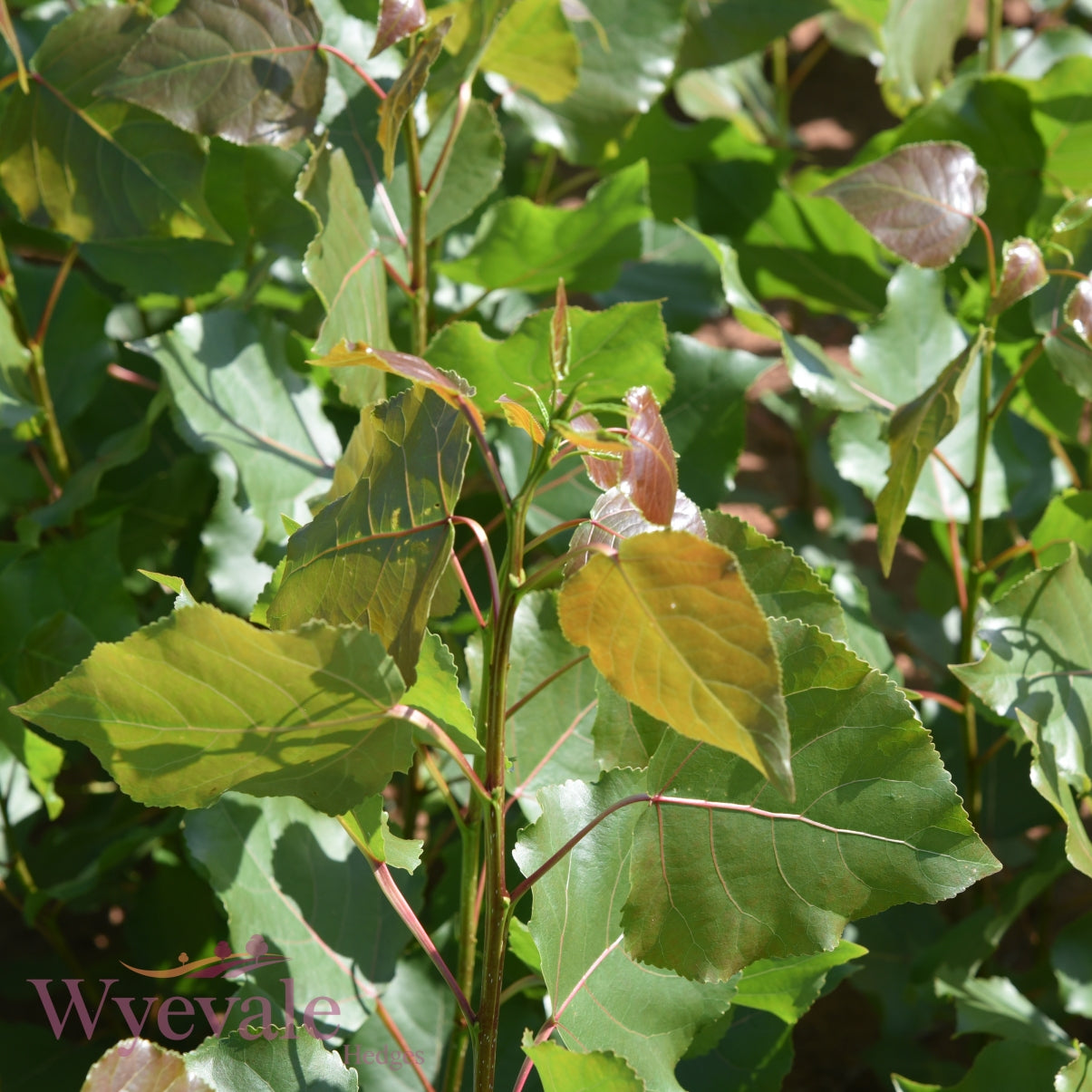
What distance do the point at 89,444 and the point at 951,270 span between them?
1.10 metres

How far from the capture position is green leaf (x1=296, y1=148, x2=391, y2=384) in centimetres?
82

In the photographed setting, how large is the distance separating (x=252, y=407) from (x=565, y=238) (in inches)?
14.2

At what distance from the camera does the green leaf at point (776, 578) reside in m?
0.71

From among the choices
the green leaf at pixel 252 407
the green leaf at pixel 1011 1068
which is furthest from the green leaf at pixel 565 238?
the green leaf at pixel 1011 1068

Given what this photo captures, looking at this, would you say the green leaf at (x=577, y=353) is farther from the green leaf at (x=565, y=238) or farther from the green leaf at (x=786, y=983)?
the green leaf at (x=786, y=983)

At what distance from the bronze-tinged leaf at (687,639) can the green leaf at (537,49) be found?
0.66 meters

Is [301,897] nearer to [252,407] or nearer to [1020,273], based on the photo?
[252,407]

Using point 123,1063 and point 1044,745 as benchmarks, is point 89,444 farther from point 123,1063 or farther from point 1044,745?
point 1044,745

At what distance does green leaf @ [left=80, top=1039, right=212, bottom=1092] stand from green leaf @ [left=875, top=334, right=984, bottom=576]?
55 centimetres

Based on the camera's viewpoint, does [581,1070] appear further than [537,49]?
No

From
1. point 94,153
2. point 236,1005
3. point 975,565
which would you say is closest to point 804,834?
point 236,1005

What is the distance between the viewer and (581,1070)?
0.58 meters

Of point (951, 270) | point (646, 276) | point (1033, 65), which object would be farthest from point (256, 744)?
point (1033, 65)

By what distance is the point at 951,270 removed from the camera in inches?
54.7
